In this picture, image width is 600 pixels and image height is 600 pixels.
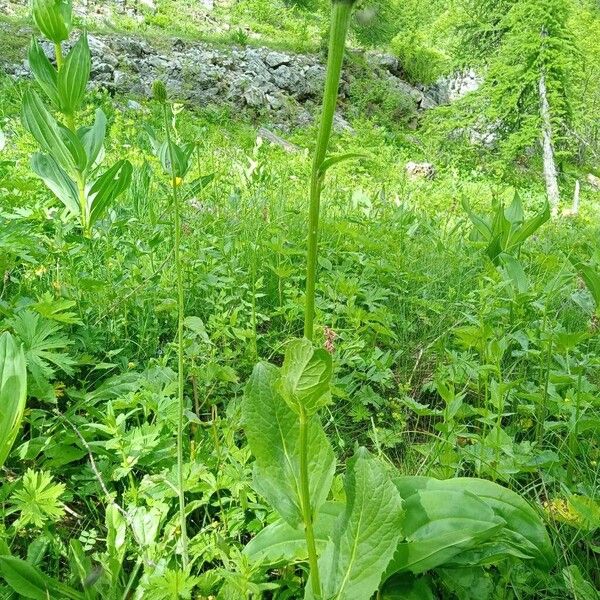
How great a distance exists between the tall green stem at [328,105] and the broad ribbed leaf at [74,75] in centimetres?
192

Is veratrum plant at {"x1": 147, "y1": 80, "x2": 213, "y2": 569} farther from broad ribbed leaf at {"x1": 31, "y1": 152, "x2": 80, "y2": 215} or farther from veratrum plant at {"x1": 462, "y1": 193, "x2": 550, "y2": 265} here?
veratrum plant at {"x1": 462, "y1": 193, "x2": 550, "y2": 265}

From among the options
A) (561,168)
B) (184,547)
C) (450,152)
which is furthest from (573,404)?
(561,168)

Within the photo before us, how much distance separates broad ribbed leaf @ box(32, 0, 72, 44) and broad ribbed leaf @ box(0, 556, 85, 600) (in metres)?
2.05

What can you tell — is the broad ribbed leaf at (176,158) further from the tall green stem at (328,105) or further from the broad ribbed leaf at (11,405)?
the tall green stem at (328,105)

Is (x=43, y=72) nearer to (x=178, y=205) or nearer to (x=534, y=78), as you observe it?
(x=178, y=205)

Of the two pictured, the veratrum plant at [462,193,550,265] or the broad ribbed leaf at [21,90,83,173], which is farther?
the veratrum plant at [462,193,550,265]

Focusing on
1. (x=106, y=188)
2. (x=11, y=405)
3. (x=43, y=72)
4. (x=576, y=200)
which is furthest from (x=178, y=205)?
(x=576, y=200)

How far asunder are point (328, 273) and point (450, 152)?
35.4 ft

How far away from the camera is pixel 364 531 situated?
0.73 m

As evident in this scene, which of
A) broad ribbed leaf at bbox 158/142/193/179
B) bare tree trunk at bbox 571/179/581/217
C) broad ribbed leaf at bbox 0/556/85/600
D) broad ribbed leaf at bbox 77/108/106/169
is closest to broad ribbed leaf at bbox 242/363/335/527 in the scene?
broad ribbed leaf at bbox 0/556/85/600

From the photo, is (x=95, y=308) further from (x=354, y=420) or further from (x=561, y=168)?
(x=561, y=168)

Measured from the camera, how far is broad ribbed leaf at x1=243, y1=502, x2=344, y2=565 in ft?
2.66

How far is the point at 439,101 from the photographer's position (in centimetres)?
1875

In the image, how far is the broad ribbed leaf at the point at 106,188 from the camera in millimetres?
2076
